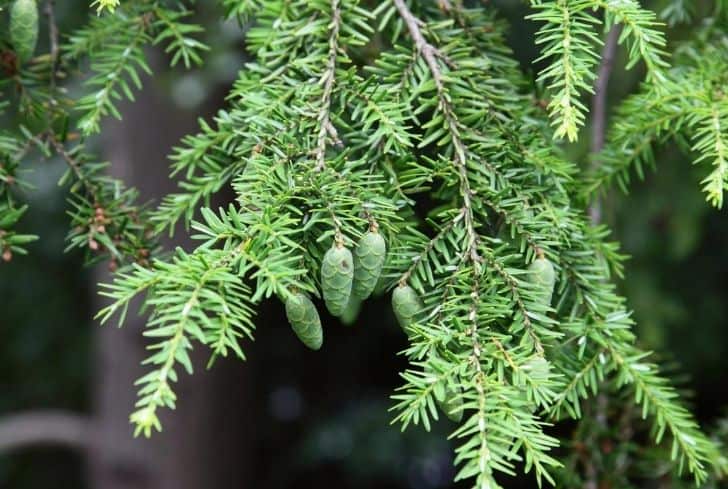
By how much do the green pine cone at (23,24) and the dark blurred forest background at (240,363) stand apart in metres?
0.75

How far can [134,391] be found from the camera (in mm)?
2949

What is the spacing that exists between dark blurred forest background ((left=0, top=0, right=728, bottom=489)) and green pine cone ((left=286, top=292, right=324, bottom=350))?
89 cm

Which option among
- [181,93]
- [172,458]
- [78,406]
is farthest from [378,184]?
[78,406]

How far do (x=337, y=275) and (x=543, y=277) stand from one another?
0.21 m

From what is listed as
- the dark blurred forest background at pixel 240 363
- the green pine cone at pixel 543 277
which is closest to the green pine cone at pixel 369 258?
the green pine cone at pixel 543 277

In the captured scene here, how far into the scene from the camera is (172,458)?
300 centimetres

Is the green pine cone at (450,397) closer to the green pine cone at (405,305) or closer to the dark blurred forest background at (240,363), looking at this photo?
the green pine cone at (405,305)

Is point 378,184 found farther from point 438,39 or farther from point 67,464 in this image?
point 67,464

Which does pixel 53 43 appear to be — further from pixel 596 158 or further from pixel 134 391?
pixel 134 391

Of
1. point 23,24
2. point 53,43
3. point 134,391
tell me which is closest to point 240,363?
point 134,391

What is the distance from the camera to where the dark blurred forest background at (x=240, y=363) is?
246 centimetres

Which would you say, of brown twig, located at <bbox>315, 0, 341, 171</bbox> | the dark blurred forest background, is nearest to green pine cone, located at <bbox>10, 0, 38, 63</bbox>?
brown twig, located at <bbox>315, 0, 341, 171</bbox>

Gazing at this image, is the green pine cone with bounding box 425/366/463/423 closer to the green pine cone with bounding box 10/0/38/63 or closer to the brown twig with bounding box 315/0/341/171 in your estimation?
the brown twig with bounding box 315/0/341/171

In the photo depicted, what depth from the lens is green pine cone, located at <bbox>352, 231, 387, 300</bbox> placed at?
77 cm
